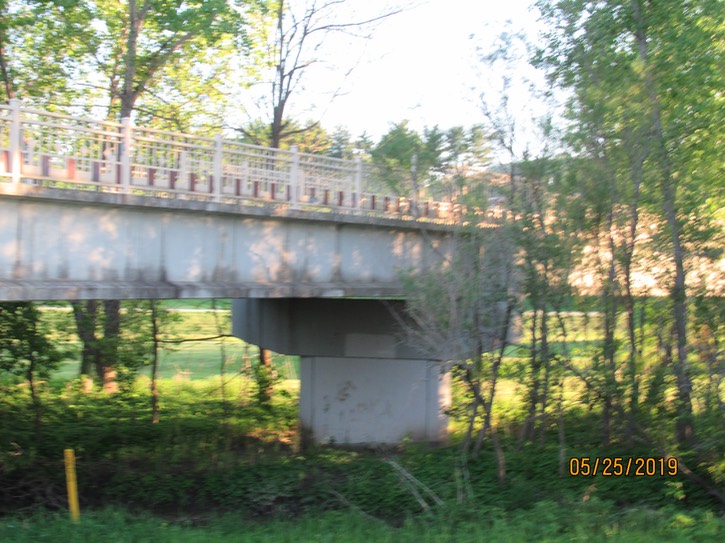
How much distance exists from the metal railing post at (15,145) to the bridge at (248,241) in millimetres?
15

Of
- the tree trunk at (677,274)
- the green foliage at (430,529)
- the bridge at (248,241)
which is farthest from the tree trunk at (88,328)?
the tree trunk at (677,274)

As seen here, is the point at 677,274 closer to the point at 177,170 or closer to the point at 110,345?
the point at 177,170

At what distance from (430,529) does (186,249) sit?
4.71m

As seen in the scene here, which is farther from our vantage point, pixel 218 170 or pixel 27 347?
pixel 27 347

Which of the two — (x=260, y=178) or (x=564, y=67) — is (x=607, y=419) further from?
(x=260, y=178)

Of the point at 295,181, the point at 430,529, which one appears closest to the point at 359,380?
the point at 295,181

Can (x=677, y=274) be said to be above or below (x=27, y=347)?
above

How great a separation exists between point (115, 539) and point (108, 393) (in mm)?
8358

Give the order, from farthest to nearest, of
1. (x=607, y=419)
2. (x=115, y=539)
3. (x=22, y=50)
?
(x=22, y=50) → (x=607, y=419) → (x=115, y=539)

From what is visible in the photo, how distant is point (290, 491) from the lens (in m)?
10.6

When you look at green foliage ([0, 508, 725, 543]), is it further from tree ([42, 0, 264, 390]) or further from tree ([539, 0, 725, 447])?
tree ([42, 0, 264, 390])

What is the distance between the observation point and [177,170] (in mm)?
8508

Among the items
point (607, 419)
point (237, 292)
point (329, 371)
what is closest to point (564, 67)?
point (607, 419)

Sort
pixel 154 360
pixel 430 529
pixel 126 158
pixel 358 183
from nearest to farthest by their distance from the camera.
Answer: pixel 430 529 < pixel 126 158 < pixel 358 183 < pixel 154 360
